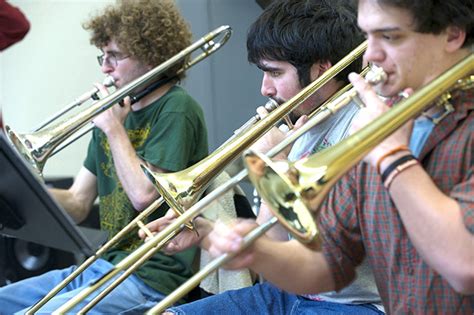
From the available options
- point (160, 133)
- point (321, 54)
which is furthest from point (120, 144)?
point (321, 54)

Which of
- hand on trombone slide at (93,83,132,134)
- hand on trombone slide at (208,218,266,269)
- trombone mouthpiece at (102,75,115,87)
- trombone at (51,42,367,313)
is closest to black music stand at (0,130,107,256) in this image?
trombone at (51,42,367,313)

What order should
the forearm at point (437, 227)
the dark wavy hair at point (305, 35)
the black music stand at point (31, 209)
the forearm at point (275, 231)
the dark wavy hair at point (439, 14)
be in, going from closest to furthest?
1. the forearm at point (437, 227)
2. the dark wavy hair at point (439, 14)
3. the black music stand at point (31, 209)
4. the forearm at point (275, 231)
5. the dark wavy hair at point (305, 35)

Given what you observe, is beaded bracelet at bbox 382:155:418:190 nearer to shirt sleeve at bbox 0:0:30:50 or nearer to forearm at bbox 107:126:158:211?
forearm at bbox 107:126:158:211

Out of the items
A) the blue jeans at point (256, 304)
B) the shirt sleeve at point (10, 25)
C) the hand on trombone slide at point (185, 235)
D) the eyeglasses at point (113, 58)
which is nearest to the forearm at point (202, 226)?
the hand on trombone slide at point (185, 235)

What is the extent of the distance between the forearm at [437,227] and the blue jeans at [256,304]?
461 millimetres

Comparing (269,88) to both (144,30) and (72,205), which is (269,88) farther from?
(72,205)

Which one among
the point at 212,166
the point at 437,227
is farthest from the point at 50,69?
the point at 437,227

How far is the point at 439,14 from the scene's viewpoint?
3.63ft

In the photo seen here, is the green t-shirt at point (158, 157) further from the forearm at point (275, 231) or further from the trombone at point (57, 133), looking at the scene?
the forearm at point (275, 231)

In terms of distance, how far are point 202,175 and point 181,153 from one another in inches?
13.6

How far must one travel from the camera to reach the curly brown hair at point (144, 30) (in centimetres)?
208

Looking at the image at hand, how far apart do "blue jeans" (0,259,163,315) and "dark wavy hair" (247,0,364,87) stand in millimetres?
602

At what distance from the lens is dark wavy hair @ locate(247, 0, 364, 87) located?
1.64 metres

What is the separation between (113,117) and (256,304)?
2.16 ft
